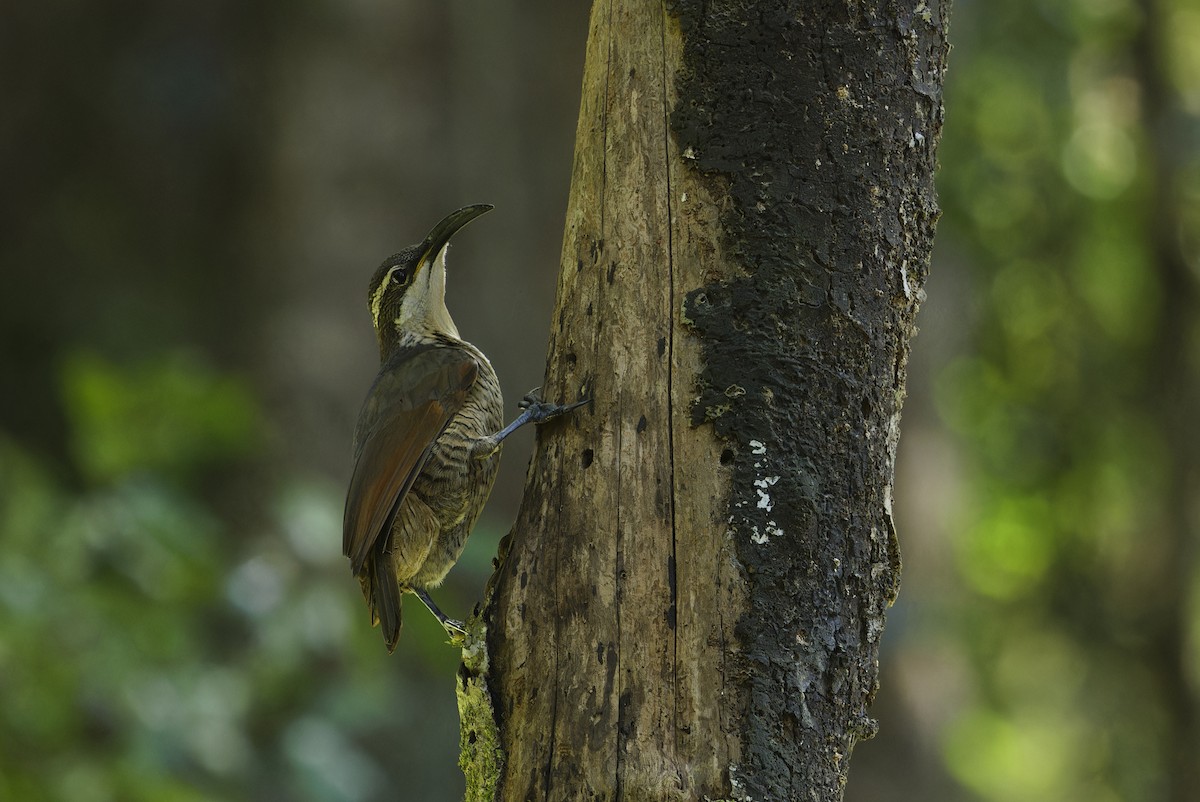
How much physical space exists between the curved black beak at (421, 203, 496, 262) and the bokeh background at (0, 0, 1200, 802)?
0.73 meters

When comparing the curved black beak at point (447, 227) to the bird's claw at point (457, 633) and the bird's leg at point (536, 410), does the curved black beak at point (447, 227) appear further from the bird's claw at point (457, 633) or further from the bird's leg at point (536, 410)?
the bird's claw at point (457, 633)

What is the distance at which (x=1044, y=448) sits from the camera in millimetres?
9266

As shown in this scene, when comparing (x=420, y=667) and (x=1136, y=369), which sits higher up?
(x=1136, y=369)

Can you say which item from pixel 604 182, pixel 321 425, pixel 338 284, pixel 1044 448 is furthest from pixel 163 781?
pixel 1044 448

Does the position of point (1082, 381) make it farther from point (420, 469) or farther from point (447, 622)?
point (447, 622)

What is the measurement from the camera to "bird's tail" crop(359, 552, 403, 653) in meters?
3.19

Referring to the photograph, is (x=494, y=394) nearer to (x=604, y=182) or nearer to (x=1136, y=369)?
(x=604, y=182)

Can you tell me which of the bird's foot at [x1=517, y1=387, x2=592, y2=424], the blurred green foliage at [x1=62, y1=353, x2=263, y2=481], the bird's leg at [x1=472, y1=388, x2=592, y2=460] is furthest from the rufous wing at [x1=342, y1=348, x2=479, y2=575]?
the bird's foot at [x1=517, y1=387, x2=592, y2=424]

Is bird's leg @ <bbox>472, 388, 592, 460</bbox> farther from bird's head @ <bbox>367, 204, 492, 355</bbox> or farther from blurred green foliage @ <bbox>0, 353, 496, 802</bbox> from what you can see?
blurred green foliage @ <bbox>0, 353, 496, 802</bbox>

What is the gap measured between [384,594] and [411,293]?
1.18 meters

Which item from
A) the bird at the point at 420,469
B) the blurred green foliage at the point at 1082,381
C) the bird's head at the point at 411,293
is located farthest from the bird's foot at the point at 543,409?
the blurred green foliage at the point at 1082,381

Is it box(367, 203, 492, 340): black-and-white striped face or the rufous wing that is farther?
box(367, 203, 492, 340): black-and-white striped face

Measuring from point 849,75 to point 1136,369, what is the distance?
7.53 metres

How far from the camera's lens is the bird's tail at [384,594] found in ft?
10.5
